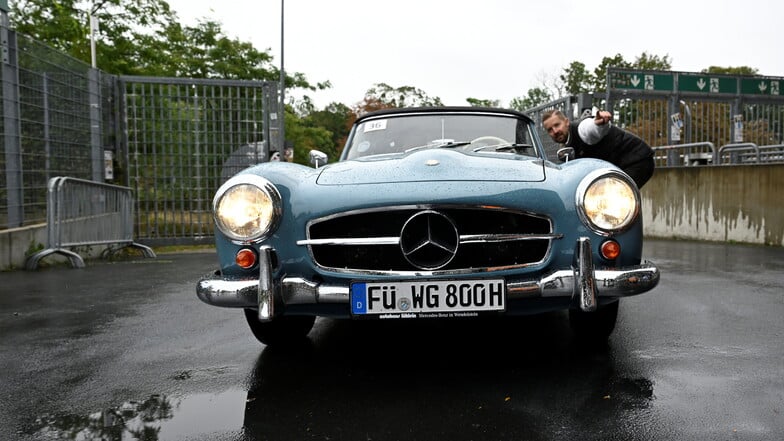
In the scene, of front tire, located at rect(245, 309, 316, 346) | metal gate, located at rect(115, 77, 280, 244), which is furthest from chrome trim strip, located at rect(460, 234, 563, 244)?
metal gate, located at rect(115, 77, 280, 244)

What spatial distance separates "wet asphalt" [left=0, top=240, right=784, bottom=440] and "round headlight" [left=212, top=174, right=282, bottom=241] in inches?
25.0

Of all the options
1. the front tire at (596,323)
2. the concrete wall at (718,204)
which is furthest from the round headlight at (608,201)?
the concrete wall at (718,204)

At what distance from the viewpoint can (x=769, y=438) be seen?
6.64 feet

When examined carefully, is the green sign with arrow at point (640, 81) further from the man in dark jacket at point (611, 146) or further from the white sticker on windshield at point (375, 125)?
the white sticker on windshield at point (375, 125)

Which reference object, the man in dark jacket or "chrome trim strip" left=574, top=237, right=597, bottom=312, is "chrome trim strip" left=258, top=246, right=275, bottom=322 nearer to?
"chrome trim strip" left=574, top=237, right=597, bottom=312

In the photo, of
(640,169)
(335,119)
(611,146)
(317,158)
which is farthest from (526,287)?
(335,119)

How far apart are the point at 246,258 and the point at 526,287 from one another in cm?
118

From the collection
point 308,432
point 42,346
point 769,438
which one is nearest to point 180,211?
point 42,346

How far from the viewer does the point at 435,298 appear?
2547mm

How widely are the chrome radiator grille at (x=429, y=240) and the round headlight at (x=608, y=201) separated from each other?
0.18 metres

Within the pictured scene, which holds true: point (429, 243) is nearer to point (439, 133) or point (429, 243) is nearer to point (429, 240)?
point (429, 240)

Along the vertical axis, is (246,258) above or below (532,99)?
below

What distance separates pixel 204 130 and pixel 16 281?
5.02m

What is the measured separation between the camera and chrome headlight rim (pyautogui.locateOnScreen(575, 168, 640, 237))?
267 centimetres
